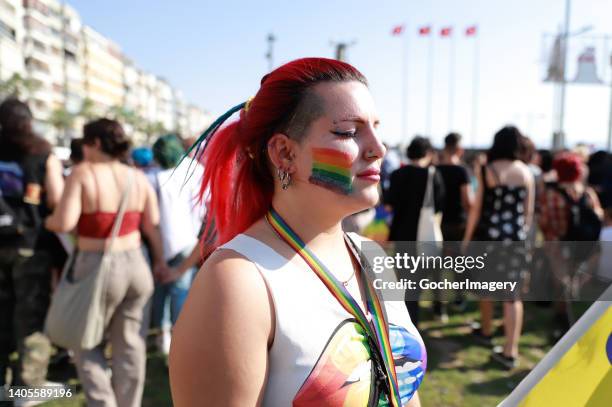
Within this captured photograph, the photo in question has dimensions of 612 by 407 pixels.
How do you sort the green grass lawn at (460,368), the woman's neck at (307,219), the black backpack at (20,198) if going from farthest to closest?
the green grass lawn at (460,368) → the black backpack at (20,198) → the woman's neck at (307,219)

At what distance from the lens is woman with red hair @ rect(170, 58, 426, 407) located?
103 cm

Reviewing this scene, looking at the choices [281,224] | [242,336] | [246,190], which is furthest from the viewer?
[246,190]

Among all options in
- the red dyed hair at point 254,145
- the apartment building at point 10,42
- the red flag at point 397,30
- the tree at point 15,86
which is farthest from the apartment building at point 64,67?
the red dyed hair at point 254,145

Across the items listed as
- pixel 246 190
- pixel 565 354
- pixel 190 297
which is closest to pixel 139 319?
pixel 246 190

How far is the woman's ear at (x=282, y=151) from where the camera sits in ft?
4.25

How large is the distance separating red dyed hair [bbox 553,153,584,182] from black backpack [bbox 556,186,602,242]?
0.18 meters

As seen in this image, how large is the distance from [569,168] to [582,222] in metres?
0.51

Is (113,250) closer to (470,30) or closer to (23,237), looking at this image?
(23,237)

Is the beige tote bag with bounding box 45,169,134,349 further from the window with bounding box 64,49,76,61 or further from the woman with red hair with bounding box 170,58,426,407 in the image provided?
the window with bounding box 64,49,76,61

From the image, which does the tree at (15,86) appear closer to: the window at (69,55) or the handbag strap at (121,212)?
the window at (69,55)

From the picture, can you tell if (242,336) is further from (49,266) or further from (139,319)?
(49,266)

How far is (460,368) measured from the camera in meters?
4.11

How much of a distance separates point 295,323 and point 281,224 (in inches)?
12.1

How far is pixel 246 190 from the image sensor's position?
145 cm
